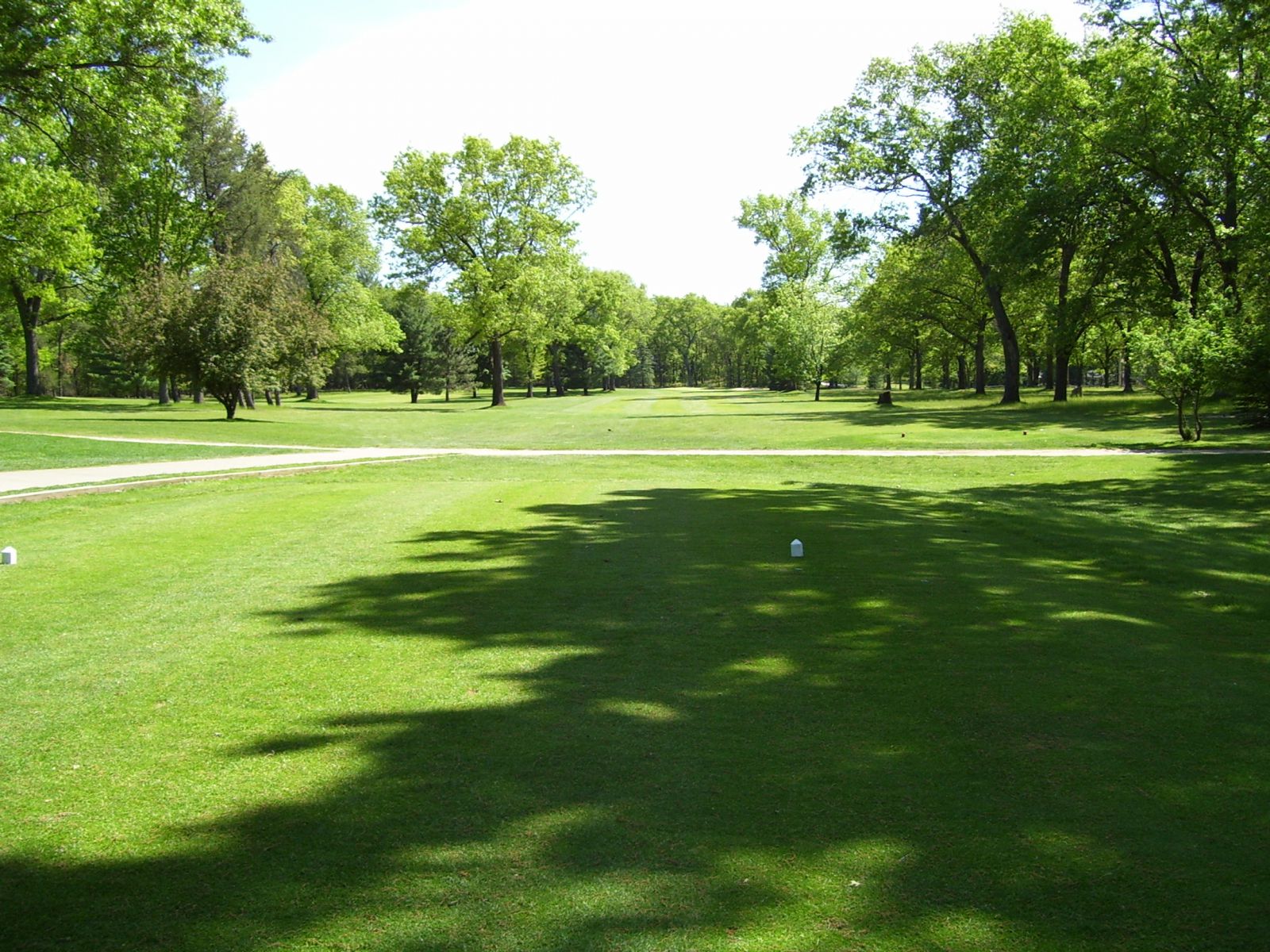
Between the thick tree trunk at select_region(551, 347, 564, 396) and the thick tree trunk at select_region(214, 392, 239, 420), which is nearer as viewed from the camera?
the thick tree trunk at select_region(214, 392, 239, 420)

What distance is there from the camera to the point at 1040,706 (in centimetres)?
482

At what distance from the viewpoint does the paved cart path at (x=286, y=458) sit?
15602 mm

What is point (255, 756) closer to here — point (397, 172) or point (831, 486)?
point (831, 486)

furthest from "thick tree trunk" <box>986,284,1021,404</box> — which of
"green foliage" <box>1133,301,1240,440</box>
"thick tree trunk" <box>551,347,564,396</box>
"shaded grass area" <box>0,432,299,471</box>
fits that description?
"thick tree trunk" <box>551,347,564,396</box>

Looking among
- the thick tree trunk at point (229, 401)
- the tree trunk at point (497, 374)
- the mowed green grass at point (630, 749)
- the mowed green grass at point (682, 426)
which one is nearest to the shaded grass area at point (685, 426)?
the mowed green grass at point (682, 426)

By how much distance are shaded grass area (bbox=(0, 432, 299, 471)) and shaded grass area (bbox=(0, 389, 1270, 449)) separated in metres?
4.27

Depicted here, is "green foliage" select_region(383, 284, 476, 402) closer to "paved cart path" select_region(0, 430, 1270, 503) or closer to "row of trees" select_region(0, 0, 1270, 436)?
"row of trees" select_region(0, 0, 1270, 436)

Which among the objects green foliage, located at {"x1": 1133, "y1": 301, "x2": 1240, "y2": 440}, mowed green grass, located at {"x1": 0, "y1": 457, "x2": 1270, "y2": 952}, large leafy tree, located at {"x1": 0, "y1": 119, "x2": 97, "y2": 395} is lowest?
mowed green grass, located at {"x1": 0, "y1": 457, "x2": 1270, "y2": 952}

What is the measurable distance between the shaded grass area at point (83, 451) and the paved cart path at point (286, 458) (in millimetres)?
722

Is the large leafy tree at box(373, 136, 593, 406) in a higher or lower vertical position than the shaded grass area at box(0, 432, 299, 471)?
higher

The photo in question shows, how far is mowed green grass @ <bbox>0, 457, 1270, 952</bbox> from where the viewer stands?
9.74 feet

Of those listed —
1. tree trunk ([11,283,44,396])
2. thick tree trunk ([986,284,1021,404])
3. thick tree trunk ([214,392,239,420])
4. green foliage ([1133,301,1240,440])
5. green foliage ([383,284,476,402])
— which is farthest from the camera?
green foliage ([383,284,476,402])

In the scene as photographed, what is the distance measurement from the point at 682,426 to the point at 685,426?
15 cm

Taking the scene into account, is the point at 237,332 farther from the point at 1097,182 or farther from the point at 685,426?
the point at 1097,182
